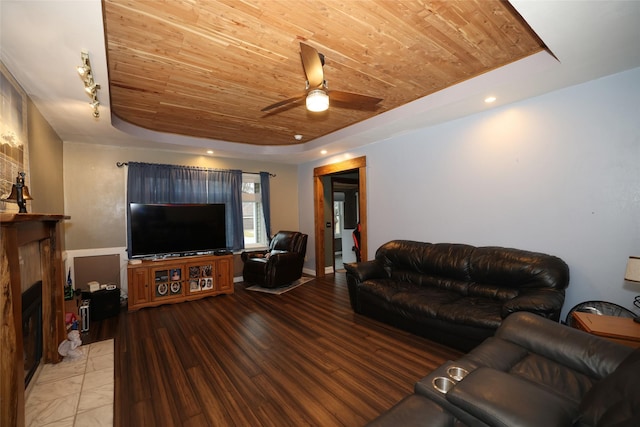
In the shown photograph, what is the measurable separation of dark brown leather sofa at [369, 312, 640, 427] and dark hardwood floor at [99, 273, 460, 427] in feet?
2.92

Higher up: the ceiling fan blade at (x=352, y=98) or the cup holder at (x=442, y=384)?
the ceiling fan blade at (x=352, y=98)

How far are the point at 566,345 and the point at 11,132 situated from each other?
423 cm

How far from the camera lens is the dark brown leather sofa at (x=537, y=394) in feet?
3.41

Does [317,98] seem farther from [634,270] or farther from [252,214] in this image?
[252,214]

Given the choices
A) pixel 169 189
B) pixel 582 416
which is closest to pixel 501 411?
pixel 582 416

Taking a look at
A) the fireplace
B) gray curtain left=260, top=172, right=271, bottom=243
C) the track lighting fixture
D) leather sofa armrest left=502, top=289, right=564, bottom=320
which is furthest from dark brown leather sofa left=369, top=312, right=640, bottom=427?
gray curtain left=260, top=172, right=271, bottom=243

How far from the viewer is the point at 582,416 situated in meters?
1.15

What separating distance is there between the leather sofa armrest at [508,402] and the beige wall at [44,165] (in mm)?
3725

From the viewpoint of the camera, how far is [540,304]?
236 cm

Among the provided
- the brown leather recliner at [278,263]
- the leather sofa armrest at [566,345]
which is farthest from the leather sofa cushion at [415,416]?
the brown leather recliner at [278,263]

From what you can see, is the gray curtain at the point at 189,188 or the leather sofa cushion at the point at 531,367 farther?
the gray curtain at the point at 189,188

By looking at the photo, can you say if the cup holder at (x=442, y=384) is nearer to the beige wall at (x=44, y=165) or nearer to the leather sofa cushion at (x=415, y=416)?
the leather sofa cushion at (x=415, y=416)

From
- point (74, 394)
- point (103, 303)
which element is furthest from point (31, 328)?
point (103, 303)

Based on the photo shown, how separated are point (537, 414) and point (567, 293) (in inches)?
97.5
